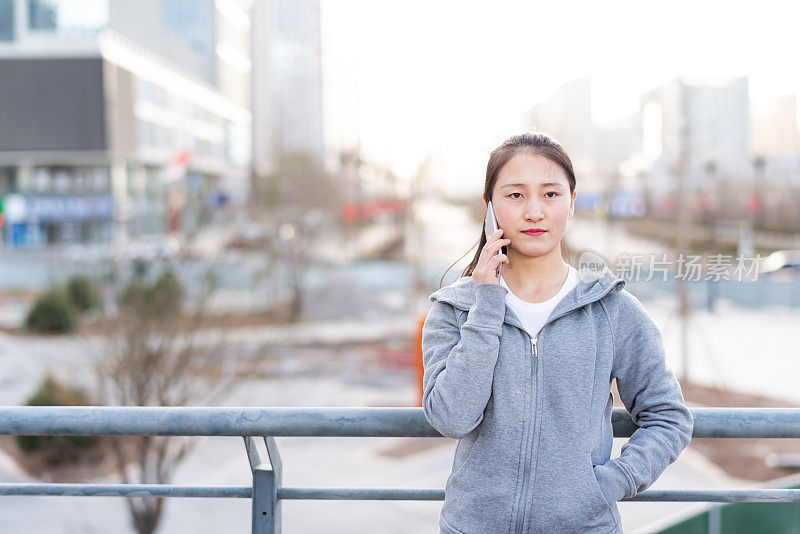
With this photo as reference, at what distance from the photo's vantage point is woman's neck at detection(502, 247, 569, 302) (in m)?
1.86

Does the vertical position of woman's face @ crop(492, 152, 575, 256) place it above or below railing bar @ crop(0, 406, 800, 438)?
above

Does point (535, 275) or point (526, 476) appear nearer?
point (526, 476)

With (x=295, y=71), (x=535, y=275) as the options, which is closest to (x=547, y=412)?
(x=535, y=275)

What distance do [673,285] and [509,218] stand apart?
17.0 metres

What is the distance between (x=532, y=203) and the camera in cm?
181

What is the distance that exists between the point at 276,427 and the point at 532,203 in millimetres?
924

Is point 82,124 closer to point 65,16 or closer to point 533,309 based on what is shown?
point 65,16

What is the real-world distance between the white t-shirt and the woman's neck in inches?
0.7

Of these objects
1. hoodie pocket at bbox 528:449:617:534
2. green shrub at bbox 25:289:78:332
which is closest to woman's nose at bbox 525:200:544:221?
hoodie pocket at bbox 528:449:617:534

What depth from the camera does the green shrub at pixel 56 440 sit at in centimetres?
1147

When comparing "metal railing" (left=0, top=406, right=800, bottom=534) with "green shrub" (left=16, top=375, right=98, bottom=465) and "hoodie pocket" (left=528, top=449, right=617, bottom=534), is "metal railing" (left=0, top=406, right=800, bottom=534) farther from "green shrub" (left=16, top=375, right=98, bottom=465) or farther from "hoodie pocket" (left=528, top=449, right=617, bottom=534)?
"green shrub" (left=16, top=375, right=98, bottom=465)

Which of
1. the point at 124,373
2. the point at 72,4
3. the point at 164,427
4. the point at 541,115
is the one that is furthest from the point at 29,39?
the point at 164,427

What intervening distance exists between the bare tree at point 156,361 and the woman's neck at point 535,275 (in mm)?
7891

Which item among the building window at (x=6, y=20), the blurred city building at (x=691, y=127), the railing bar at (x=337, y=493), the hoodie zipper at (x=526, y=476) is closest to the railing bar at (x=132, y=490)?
the railing bar at (x=337, y=493)
